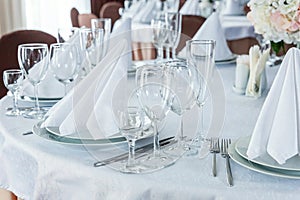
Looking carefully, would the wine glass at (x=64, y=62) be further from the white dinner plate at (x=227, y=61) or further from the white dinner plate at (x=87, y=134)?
the white dinner plate at (x=227, y=61)

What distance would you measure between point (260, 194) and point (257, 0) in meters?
0.68

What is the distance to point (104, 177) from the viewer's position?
2.93 ft

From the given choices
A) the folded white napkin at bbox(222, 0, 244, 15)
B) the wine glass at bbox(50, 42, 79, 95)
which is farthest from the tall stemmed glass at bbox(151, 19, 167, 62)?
the folded white napkin at bbox(222, 0, 244, 15)

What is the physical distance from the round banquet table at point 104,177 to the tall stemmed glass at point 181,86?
0.33 ft

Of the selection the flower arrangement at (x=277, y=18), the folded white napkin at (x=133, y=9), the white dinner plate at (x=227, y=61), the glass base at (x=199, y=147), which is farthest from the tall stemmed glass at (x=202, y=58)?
the folded white napkin at (x=133, y=9)

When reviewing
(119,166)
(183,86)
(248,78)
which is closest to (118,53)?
(183,86)

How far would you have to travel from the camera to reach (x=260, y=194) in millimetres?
821

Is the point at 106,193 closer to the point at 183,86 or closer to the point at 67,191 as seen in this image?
the point at 67,191

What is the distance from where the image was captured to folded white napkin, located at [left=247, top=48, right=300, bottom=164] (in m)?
0.88

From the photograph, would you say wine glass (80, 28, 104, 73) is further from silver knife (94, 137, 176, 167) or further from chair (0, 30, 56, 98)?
chair (0, 30, 56, 98)

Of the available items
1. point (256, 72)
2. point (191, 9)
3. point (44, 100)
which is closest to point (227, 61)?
point (256, 72)

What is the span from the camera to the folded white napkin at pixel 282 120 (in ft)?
2.90

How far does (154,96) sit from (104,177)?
18 centimetres

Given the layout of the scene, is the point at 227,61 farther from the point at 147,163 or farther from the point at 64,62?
the point at 147,163
